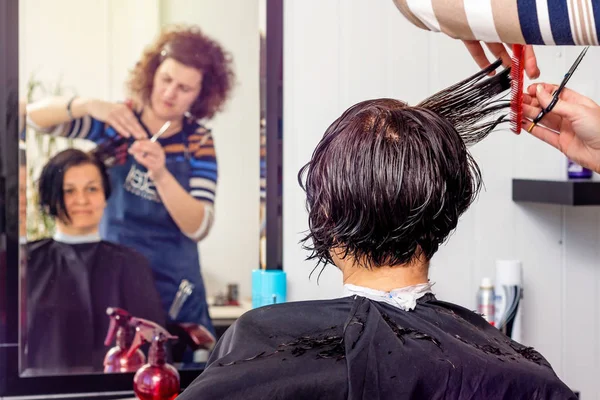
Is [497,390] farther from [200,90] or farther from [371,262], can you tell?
[200,90]

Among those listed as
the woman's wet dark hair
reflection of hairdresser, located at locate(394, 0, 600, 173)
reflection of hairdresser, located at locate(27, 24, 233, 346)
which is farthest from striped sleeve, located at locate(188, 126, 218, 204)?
reflection of hairdresser, located at locate(394, 0, 600, 173)

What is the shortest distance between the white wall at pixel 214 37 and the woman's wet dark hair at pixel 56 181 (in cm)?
6

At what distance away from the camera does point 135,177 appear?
2.14m

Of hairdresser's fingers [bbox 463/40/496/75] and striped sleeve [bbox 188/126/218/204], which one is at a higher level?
hairdresser's fingers [bbox 463/40/496/75]

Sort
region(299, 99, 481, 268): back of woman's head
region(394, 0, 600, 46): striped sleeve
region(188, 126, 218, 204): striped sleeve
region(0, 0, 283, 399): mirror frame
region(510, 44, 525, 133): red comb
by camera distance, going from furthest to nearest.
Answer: region(188, 126, 218, 204): striped sleeve
region(0, 0, 283, 399): mirror frame
region(510, 44, 525, 133): red comb
region(299, 99, 481, 268): back of woman's head
region(394, 0, 600, 46): striped sleeve

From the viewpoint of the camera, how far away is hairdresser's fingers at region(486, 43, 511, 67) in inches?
58.2

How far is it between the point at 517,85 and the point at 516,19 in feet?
1.57

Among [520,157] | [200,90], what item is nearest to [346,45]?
[200,90]

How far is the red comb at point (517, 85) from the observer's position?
4.63 feet

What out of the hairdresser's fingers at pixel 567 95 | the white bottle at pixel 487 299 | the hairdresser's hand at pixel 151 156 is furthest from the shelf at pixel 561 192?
the hairdresser's hand at pixel 151 156

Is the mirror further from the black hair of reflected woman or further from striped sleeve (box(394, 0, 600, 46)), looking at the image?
striped sleeve (box(394, 0, 600, 46))

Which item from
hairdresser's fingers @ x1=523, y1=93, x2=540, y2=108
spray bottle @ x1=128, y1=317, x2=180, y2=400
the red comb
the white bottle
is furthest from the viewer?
the white bottle

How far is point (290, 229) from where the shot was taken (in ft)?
7.35

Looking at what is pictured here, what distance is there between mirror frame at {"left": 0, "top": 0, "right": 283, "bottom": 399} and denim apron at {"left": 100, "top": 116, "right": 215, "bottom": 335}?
0.20 meters
